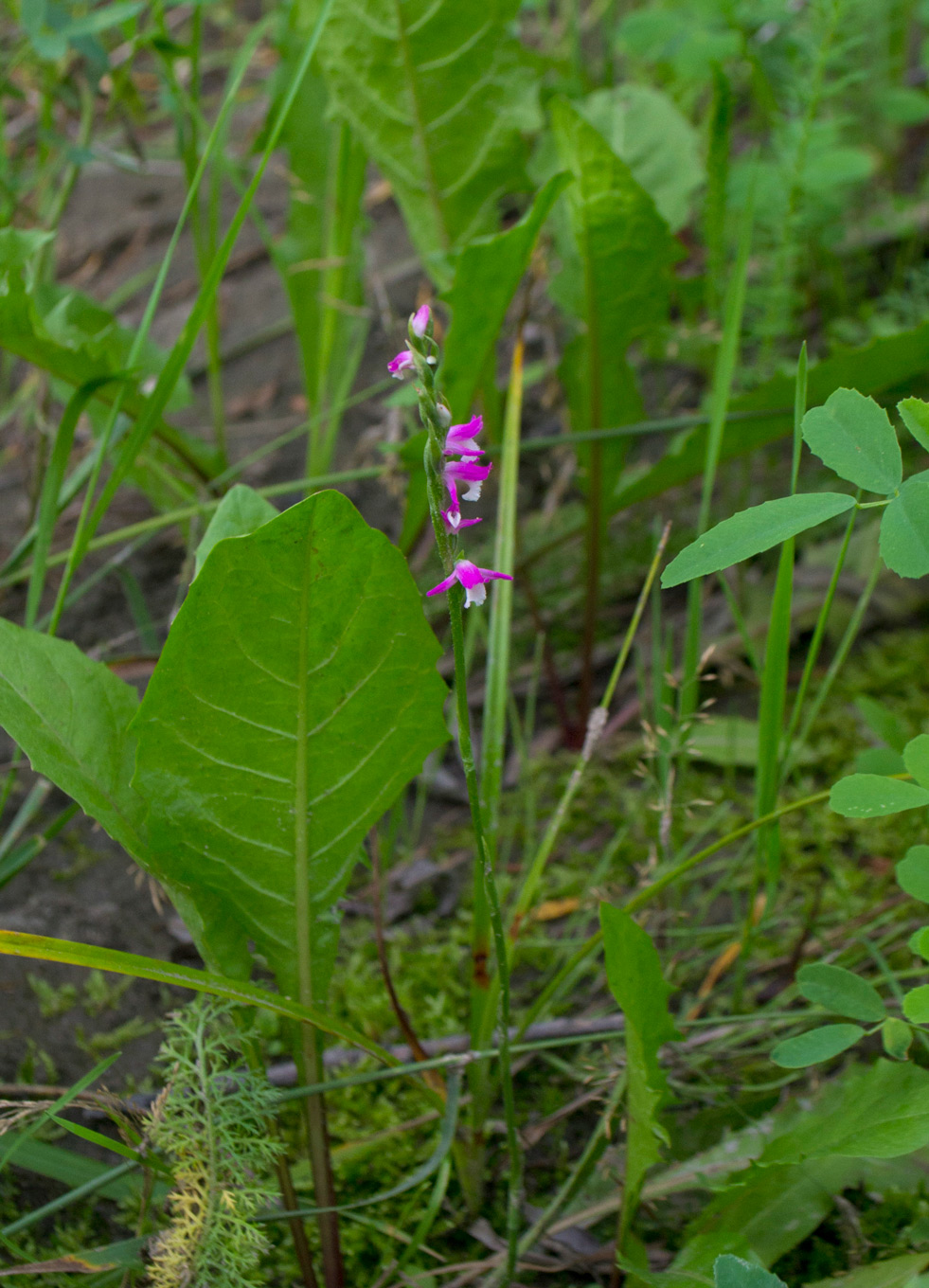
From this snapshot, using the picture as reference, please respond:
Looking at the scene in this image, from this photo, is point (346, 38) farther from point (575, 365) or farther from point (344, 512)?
point (344, 512)

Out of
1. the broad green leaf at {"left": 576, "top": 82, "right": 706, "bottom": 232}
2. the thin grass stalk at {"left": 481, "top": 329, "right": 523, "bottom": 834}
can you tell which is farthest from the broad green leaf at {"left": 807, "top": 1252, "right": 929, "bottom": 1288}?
the broad green leaf at {"left": 576, "top": 82, "right": 706, "bottom": 232}

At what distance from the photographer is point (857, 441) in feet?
3.10

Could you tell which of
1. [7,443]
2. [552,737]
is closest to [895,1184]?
[552,737]

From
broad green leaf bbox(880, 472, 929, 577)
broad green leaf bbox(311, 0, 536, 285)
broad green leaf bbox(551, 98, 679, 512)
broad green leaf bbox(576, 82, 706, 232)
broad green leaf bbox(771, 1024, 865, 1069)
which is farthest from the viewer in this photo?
broad green leaf bbox(576, 82, 706, 232)

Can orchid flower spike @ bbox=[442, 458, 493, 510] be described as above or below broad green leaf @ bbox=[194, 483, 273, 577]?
above

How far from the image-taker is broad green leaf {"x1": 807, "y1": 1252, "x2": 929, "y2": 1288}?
0.99 m

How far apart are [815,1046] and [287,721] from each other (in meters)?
0.66

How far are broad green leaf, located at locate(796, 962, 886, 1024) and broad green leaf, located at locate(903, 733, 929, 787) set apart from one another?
256 mm

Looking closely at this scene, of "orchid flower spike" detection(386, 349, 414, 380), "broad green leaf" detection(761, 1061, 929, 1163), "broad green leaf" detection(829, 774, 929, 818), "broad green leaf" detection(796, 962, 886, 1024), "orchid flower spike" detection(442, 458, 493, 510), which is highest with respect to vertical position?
"orchid flower spike" detection(386, 349, 414, 380)

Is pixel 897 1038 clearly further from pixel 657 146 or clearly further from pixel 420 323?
pixel 657 146

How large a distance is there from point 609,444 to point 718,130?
569mm

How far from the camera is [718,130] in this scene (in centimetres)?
153

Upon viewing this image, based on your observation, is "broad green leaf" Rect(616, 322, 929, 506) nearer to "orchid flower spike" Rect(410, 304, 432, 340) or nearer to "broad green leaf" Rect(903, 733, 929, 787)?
"broad green leaf" Rect(903, 733, 929, 787)

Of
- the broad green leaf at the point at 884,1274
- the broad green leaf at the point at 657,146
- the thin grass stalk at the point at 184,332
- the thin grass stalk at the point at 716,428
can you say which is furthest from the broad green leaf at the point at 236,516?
the broad green leaf at the point at 657,146
